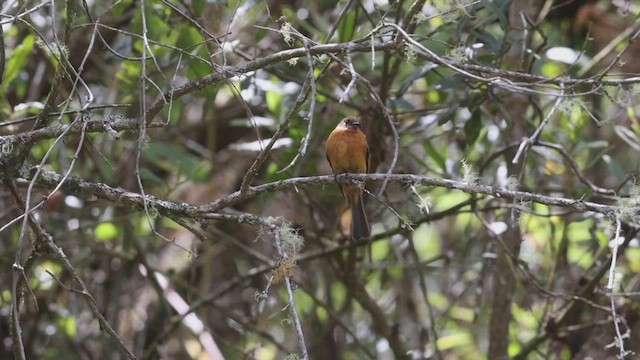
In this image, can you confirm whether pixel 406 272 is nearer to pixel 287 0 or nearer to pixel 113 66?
pixel 287 0

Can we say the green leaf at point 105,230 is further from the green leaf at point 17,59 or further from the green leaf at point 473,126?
the green leaf at point 473,126

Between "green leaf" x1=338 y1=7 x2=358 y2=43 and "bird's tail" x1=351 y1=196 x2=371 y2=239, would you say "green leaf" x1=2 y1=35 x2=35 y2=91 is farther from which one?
"bird's tail" x1=351 y1=196 x2=371 y2=239

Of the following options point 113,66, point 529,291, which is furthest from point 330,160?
point 113,66

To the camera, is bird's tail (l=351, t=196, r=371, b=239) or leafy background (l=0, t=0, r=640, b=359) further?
bird's tail (l=351, t=196, r=371, b=239)

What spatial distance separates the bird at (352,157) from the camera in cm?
462

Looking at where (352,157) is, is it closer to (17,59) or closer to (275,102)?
(275,102)

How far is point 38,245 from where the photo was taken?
10.1ft

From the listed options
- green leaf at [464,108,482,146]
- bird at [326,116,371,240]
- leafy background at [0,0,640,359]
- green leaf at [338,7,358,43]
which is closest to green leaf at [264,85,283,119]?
leafy background at [0,0,640,359]

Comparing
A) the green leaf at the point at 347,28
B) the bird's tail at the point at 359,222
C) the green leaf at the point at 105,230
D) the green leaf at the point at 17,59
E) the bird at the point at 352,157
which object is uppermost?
the green leaf at the point at 17,59

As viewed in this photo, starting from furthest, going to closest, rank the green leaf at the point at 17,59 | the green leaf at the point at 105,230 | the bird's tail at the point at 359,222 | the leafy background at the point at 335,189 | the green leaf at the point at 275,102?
the green leaf at the point at 105,230 → the green leaf at the point at 275,102 → the bird's tail at the point at 359,222 → the leafy background at the point at 335,189 → the green leaf at the point at 17,59

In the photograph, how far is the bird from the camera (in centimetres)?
462

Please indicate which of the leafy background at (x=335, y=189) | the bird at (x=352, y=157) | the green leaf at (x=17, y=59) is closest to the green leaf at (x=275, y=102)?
the leafy background at (x=335, y=189)

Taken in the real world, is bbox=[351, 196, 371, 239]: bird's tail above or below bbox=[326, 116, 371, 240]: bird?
below

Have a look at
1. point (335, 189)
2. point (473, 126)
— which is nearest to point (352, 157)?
point (335, 189)
